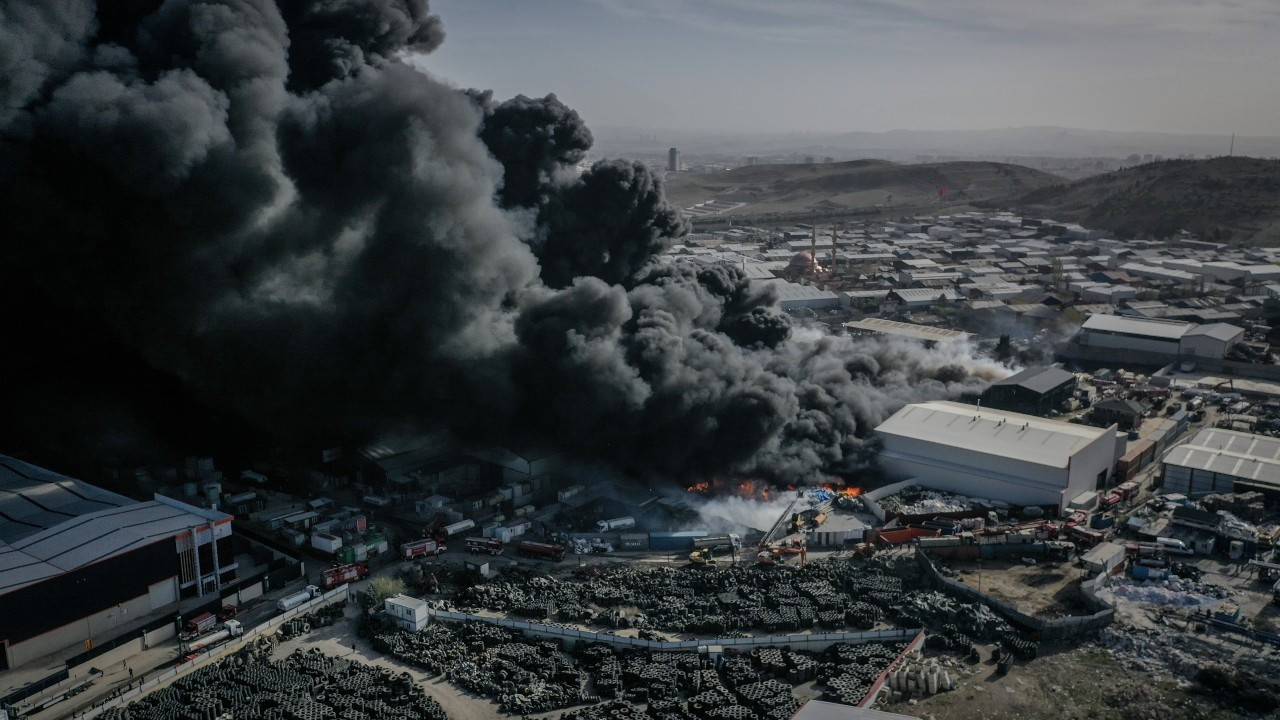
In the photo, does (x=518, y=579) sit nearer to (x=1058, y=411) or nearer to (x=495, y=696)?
(x=495, y=696)

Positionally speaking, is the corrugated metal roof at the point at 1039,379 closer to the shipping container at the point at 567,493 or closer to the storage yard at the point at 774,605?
the storage yard at the point at 774,605

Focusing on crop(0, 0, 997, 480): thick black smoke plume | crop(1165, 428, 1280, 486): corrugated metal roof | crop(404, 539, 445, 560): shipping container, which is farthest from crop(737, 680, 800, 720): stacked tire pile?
crop(1165, 428, 1280, 486): corrugated metal roof

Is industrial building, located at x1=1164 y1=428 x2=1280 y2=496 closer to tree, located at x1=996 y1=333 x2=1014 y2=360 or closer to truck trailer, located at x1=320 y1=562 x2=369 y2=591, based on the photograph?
tree, located at x1=996 y1=333 x2=1014 y2=360

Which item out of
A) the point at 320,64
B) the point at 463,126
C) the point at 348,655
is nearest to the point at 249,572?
the point at 348,655

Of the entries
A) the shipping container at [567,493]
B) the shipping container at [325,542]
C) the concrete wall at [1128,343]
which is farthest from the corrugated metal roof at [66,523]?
the concrete wall at [1128,343]

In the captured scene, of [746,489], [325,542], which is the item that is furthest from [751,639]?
[325,542]
